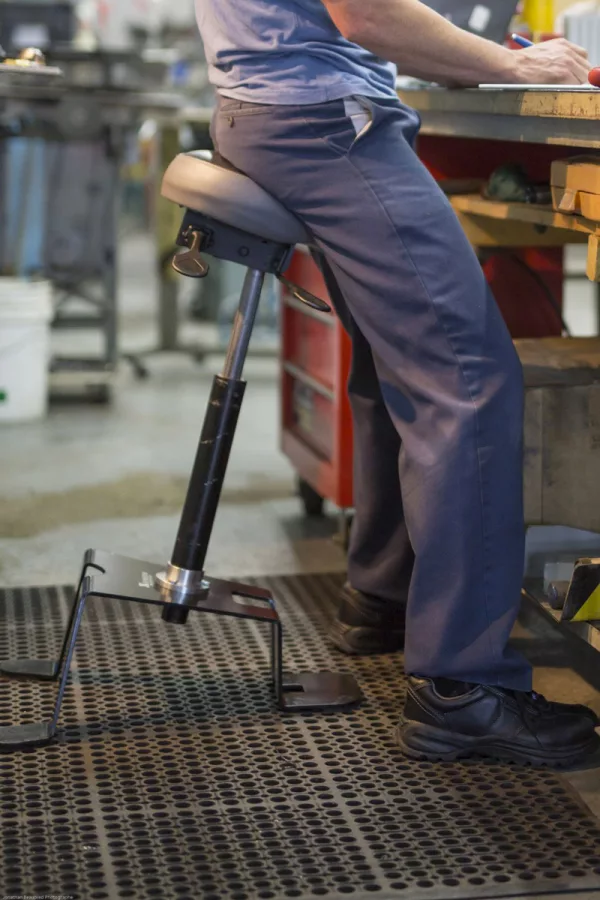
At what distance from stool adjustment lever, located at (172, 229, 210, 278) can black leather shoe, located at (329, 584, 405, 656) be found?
0.70 m

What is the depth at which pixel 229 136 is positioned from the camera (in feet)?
6.33

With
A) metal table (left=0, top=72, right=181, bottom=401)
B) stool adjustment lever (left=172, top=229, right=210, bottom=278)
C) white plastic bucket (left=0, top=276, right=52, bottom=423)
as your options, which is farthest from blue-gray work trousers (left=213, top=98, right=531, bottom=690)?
white plastic bucket (left=0, top=276, right=52, bottom=423)

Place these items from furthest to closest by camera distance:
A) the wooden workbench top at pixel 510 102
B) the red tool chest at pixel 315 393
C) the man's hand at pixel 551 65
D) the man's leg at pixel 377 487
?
the red tool chest at pixel 315 393 → the man's leg at pixel 377 487 → the man's hand at pixel 551 65 → the wooden workbench top at pixel 510 102

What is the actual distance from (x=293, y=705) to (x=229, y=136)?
0.86 meters

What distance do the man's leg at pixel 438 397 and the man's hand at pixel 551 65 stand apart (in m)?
0.21

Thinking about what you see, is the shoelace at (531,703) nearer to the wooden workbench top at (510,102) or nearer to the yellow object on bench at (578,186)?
the yellow object on bench at (578,186)

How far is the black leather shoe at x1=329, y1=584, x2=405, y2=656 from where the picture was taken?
2266 mm

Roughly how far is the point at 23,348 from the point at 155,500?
1106 millimetres

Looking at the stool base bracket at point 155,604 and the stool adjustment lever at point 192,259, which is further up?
the stool adjustment lever at point 192,259

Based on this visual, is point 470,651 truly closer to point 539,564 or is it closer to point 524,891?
point 524,891

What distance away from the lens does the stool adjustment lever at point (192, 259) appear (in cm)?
187

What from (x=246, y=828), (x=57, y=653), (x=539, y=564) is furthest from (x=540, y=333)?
(x=246, y=828)

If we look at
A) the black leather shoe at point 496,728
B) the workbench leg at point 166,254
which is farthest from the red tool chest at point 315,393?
the workbench leg at point 166,254

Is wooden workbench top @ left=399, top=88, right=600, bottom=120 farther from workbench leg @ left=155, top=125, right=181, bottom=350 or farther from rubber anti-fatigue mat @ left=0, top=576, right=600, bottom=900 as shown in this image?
workbench leg @ left=155, top=125, right=181, bottom=350
